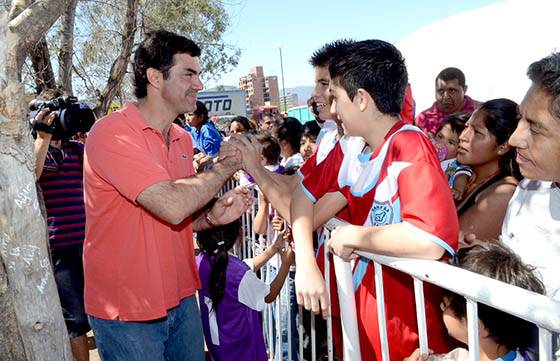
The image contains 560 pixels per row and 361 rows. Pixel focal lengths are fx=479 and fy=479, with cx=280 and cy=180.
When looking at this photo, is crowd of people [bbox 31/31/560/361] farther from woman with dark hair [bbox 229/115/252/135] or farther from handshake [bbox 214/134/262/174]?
woman with dark hair [bbox 229/115/252/135]

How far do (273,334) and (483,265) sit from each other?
237cm

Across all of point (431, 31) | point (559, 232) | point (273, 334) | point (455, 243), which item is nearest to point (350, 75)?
point (455, 243)

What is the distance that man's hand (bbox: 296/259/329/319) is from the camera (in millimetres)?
1631

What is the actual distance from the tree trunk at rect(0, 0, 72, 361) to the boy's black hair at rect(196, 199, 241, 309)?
82cm

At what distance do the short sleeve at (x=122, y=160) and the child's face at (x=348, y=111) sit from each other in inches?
30.6

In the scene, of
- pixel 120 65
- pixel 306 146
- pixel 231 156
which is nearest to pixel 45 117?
pixel 231 156

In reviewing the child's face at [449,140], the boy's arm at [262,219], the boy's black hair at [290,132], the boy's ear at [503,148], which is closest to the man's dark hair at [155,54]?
the boy's arm at [262,219]

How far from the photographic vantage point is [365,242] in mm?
1514

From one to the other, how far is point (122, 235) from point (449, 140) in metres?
2.51

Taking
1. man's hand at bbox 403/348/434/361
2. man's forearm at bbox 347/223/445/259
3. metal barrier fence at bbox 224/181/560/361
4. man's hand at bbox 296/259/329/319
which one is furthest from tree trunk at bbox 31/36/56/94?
man's hand at bbox 403/348/434/361

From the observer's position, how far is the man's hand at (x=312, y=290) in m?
1.63

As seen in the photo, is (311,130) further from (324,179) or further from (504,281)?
(504,281)

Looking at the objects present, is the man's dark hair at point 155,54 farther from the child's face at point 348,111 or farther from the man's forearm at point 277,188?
the child's face at point 348,111

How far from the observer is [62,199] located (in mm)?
3410
